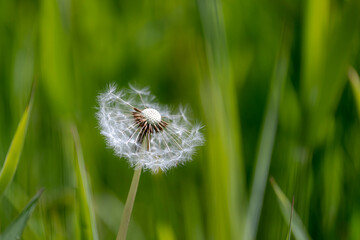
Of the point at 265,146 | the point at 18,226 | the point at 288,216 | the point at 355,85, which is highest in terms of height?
the point at 355,85

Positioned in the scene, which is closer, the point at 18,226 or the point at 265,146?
the point at 18,226

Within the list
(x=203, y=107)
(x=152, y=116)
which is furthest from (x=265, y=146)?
(x=152, y=116)

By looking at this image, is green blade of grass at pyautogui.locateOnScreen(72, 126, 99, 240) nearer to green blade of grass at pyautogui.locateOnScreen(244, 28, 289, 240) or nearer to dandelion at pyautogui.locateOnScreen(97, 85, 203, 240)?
dandelion at pyautogui.locateOnScreen(97, 85, 203, 240)

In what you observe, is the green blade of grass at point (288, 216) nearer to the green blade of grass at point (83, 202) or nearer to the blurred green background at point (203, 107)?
the blurred green background at point (203, 107)

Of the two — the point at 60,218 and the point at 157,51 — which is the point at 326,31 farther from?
the point at 60,218

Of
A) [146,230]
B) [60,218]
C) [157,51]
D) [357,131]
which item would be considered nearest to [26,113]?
[60,218]

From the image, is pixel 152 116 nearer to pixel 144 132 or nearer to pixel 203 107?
pixel 144 132
